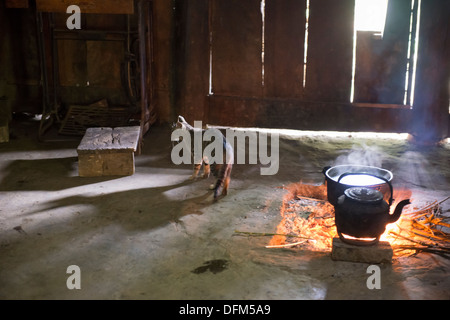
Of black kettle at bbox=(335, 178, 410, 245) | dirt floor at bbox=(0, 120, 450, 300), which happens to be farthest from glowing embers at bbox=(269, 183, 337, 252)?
black kettle at bbox=(335, 178, 410, 245)

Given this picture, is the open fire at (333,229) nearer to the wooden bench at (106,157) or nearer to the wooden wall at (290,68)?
the wooden bench at (106,157)

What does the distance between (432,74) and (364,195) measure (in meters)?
3.86

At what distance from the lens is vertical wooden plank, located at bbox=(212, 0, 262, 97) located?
23.0ft

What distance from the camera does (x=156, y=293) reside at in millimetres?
3275

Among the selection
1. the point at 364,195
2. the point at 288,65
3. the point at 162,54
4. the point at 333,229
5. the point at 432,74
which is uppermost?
the point at 162,54

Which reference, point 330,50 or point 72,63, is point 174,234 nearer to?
point 330,50

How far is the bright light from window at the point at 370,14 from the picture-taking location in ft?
22.2

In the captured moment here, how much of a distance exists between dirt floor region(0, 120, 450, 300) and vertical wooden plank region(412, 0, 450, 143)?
0.48 metres

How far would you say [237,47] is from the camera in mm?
7164

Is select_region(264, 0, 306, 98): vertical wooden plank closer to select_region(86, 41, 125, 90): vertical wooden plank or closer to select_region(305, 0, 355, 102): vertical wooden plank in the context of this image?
select_region(305, 0, 355, 102): vertical wooden plank

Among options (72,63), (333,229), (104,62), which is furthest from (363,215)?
(72,63)

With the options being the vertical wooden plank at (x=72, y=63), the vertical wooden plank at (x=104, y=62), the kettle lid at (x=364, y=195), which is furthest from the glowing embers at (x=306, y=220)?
the vertical wooden plank at (x=72, y=63)

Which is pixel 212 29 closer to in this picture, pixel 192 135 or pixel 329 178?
pixel 192 135

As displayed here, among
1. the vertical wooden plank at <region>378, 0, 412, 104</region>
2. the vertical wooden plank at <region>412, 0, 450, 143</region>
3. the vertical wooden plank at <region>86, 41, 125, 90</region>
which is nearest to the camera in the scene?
the vertical wooden plank at <region>412, 0, 450, 143</region>
